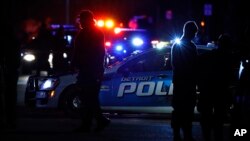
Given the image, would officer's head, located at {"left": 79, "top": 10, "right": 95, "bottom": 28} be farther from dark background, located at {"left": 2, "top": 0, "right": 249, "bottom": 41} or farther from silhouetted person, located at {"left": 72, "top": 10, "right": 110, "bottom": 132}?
dark background, located at {"left": 2, "top": 0, "right": 249, "bottom": 41}

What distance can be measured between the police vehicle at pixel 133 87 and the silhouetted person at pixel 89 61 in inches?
89.0

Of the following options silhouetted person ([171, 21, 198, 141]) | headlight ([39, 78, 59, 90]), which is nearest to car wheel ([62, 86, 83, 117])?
headlight ([39, 78, 59, 90])

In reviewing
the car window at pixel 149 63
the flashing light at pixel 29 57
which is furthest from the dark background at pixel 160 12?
the car window at pixel 149 63

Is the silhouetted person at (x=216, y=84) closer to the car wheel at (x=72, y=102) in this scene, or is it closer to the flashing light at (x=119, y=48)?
the car wheel at (x=72, y=102)

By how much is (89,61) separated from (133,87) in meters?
2.50

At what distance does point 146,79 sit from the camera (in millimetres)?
14250

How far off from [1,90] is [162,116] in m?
3.76

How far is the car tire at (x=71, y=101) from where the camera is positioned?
1445 cm

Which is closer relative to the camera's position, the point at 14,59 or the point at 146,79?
the point at 14,59

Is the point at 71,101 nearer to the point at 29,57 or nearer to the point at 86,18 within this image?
the point at 86,18

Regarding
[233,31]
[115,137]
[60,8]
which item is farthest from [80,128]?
[60,8]

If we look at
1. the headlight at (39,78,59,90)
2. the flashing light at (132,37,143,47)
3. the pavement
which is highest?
the headlight at (39,78,59,90)

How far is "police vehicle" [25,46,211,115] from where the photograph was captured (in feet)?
46.4

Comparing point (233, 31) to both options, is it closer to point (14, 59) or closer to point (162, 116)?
point (162, 116)
